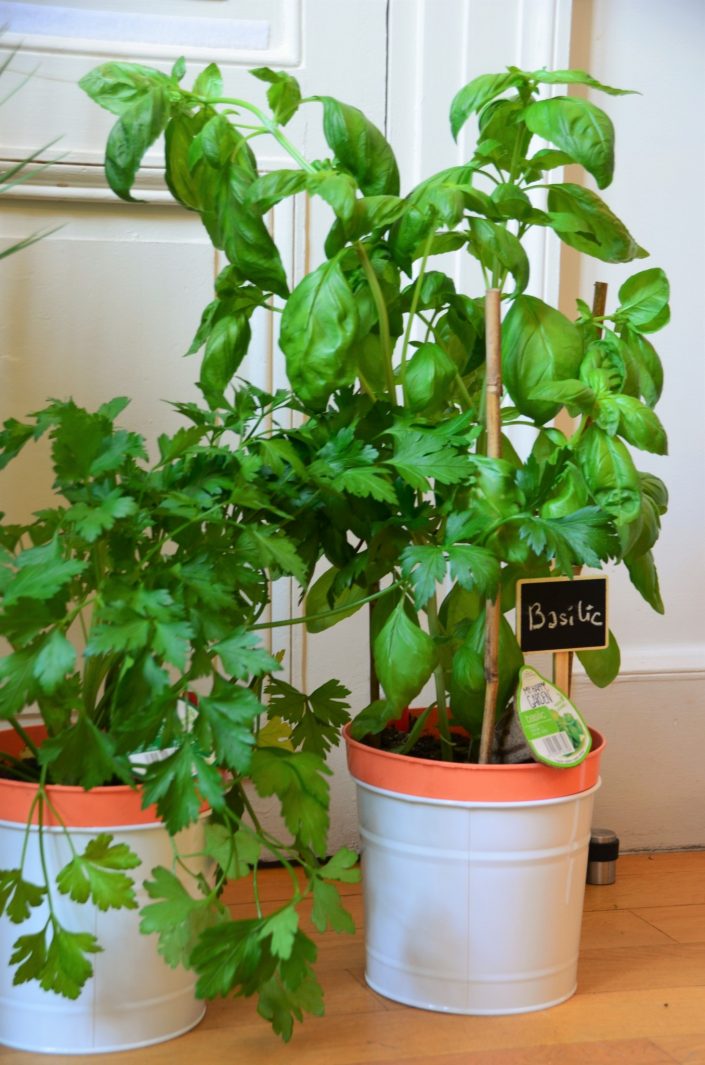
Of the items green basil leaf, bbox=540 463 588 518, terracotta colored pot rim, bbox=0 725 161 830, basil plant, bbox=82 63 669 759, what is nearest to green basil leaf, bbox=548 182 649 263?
basil plant, bbox=82 63 669 759

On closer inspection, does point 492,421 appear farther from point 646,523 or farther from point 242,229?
point 242,229

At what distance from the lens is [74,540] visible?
992 mm

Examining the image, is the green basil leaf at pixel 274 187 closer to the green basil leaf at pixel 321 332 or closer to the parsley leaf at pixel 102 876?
the green basil leaf at pixel 321 332

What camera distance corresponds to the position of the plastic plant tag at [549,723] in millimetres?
1094

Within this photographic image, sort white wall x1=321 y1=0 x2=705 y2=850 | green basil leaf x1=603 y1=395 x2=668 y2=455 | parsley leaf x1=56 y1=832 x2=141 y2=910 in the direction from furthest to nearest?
white wall x1=321 y1=0 x2=705 y2=850
green basil leaf x1=603 y1=395 x2=668 y2=455
parsley leaf x1=56 y1=832 x2=141 y2=910

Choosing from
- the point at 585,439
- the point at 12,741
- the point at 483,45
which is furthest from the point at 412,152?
the point at 12,741

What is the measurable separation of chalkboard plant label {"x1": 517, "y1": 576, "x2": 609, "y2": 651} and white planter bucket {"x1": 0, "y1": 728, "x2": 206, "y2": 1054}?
37 cm

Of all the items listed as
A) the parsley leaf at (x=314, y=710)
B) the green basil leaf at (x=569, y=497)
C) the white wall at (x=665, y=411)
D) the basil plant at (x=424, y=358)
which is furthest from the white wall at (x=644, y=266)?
the green basil leaf at (x=569, y=497)

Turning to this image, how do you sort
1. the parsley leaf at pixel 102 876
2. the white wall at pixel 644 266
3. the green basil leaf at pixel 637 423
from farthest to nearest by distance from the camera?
the white wall at pixel 644 266 < the green basil leaf at pixel 637 423 < the parsley leaf at pixel 102 876

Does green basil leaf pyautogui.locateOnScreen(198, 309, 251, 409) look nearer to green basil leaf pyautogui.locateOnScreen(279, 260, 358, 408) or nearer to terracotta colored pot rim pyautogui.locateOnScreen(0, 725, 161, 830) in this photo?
green basil leaf pyautogui.locateOnScreen(279, 260, 358, 408)

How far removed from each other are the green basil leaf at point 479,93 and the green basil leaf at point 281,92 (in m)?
0.15

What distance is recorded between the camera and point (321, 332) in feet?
3.32

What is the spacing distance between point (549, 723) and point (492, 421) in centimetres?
29

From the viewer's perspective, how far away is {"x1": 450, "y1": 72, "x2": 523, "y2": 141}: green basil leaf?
1.09 meters
